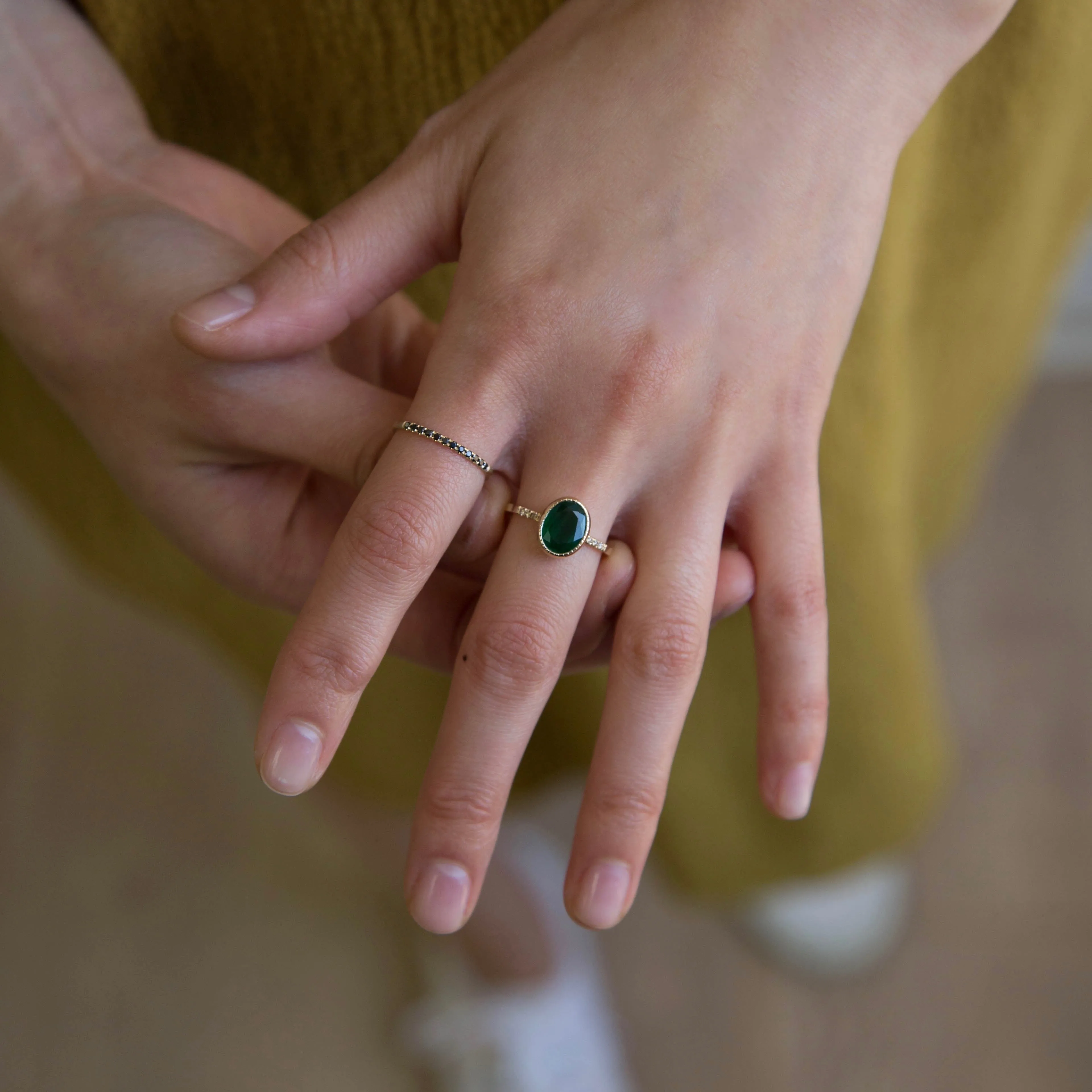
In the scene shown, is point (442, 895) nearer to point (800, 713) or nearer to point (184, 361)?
point (800, 713)

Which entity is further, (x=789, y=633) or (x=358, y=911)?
(x=358, y=911)

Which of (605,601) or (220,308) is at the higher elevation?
(220,308)

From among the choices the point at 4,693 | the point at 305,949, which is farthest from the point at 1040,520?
the point at 4,693

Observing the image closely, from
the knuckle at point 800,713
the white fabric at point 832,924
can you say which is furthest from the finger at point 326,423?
the white fabric at point 832,924

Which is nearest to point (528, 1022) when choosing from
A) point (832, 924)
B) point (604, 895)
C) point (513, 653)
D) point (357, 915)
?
point (357, 915)

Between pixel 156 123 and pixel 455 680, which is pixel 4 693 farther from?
pixel 455 680

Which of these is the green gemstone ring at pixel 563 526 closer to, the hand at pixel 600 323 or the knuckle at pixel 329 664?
the hand at pixel 600 323
